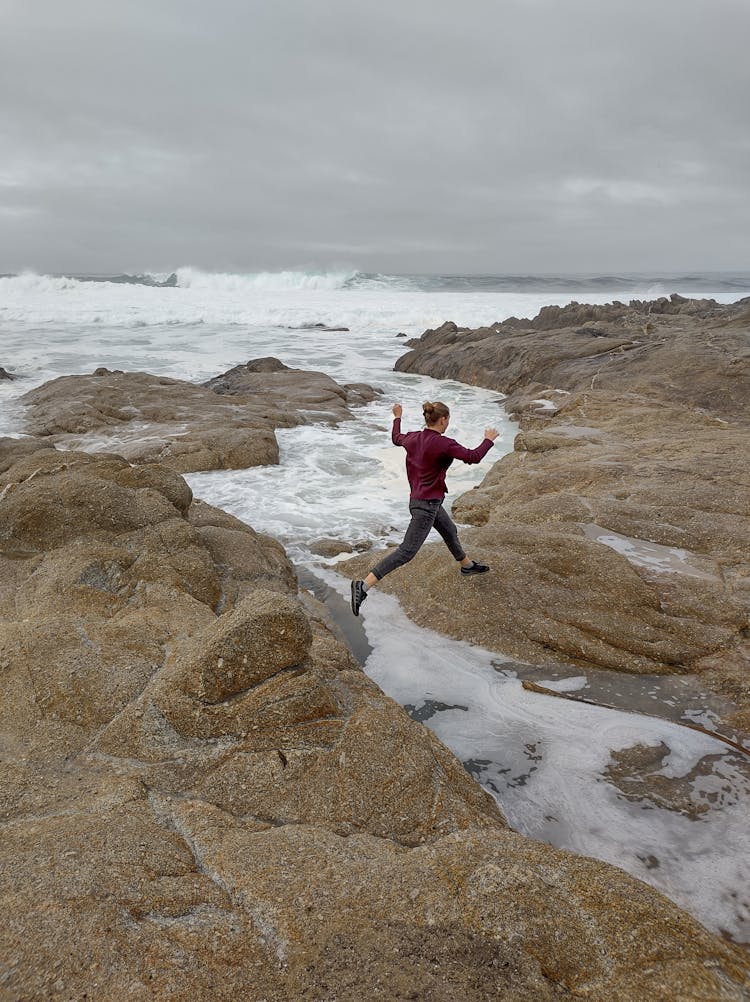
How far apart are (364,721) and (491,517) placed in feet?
16.2

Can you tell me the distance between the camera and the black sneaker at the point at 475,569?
562 cm

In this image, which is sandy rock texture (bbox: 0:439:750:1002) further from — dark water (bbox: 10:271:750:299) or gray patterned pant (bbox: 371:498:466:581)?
dark water (bbox: 10:271:750:299)

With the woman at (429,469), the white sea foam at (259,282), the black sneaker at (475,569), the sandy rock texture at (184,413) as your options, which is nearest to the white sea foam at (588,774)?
the black sneaker at (475,569)

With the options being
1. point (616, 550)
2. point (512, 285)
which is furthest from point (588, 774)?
point (512, 285)

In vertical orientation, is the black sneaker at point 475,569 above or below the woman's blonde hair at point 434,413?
below

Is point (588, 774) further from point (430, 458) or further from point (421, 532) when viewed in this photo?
point (430, 458)

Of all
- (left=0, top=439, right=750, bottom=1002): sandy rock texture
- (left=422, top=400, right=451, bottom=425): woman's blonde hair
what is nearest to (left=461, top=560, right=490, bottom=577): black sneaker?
(left=422, top=400, right=451, bottom=425): woman's blonde hair

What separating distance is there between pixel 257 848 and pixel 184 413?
1347 centimetres

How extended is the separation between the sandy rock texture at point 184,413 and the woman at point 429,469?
699cm

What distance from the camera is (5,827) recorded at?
7.91 feet

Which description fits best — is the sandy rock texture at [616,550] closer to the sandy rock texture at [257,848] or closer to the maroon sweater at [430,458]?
the maroon sweater at [430,458]

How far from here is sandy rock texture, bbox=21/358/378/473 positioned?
11969 millimetres

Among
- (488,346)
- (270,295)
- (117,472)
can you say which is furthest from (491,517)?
(270,295)

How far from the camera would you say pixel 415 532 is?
5.20 m
